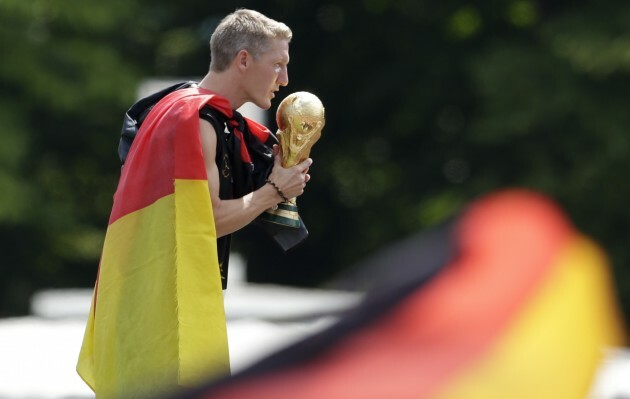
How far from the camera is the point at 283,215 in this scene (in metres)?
3.33

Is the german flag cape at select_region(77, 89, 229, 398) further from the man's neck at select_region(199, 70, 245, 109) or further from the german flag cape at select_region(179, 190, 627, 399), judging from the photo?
the german flag cape at select_region(179, 190, 627, 399)

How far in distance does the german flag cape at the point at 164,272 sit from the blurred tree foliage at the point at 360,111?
940 cm

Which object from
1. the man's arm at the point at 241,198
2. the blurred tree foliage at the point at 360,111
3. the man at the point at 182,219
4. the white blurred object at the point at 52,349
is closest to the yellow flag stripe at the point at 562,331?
the man at the point at 182,219

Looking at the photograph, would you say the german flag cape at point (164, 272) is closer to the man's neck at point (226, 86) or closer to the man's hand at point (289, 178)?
the man's neck at point (226, 86)

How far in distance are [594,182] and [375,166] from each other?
5407 mm

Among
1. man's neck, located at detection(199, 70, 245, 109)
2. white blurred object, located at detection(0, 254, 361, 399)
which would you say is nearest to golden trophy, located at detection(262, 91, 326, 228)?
man's neck, located at detection(199, 70, 245, 109)

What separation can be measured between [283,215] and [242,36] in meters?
0.42

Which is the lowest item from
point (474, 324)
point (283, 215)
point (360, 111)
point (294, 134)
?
point (360, 111)

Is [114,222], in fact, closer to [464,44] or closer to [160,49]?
[464,44]

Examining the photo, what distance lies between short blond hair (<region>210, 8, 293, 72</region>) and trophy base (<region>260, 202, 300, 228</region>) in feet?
1.11

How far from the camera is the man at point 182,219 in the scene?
120 inches

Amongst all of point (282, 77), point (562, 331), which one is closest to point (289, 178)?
point (282, 77)

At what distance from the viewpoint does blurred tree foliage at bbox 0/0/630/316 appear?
13.9m

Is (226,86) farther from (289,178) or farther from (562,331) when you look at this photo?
(562,331)
